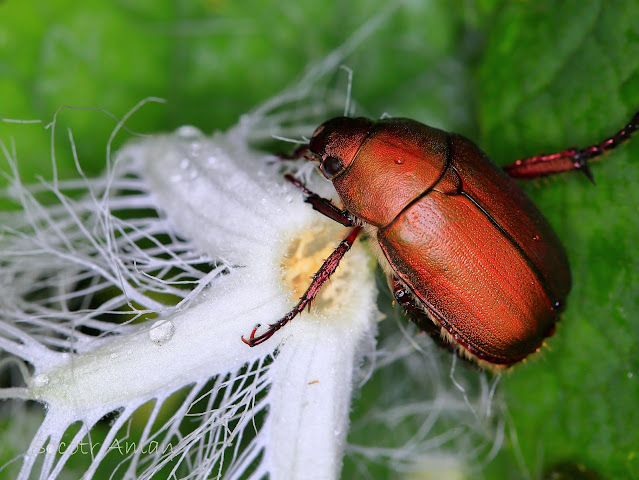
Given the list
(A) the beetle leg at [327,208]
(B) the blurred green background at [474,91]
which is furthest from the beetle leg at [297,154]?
(B) the blurred green background at [474,91]

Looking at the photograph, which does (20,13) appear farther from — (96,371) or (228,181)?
(96,371)

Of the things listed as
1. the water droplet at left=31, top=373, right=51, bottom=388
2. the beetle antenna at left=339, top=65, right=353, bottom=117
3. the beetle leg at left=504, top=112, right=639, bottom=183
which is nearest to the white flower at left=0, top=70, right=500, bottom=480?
the water droplet at left=31, top=373, right=51, bottom=388

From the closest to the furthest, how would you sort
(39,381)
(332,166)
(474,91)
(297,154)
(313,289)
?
(39,381)
(313,289)
(332,166)
(297,154)
(474,91)

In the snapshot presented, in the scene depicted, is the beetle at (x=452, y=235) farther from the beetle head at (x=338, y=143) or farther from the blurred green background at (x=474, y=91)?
the blurred green background at (x=474, y=91)

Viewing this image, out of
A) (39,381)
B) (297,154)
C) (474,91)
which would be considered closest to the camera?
(39,381)

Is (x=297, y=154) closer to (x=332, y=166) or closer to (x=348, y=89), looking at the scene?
(x=332, y=166)

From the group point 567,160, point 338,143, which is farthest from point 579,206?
point 338,143

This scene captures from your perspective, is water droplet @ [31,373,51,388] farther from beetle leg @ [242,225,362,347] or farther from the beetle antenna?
the beetle antenna
